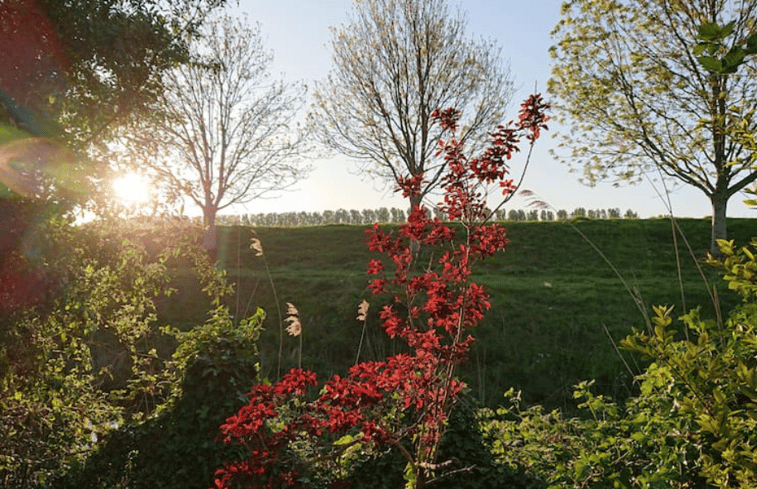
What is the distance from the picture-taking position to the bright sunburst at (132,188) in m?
5.86

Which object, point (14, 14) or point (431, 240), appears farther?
point (14, 14)

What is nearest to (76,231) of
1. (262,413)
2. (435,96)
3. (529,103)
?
(262,413)

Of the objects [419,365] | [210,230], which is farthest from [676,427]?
[210,230]

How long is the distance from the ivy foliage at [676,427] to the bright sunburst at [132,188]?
425 cm

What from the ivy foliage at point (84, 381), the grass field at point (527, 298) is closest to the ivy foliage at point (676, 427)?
the grass field at point (527, 298)

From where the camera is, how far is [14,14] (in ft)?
17.2

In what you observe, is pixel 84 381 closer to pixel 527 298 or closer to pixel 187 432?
pixel 187 432

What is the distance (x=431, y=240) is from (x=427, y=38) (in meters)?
16.5

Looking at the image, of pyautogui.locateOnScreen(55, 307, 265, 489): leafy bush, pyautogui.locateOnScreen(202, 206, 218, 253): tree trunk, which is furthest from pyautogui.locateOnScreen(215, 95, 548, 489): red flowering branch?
pyautogui.locateOnScreen(202, 206, 218, 253): tree trunk

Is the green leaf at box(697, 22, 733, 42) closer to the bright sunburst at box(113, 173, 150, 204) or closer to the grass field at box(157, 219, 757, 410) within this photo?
the grass field at box(157, 219, 757, 410)

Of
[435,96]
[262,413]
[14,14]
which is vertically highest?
[435,96]

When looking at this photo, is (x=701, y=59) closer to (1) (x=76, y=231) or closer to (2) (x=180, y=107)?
(1) (x=76, y=231)

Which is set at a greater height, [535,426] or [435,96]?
[435,96]

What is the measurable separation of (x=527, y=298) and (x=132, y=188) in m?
10.6
